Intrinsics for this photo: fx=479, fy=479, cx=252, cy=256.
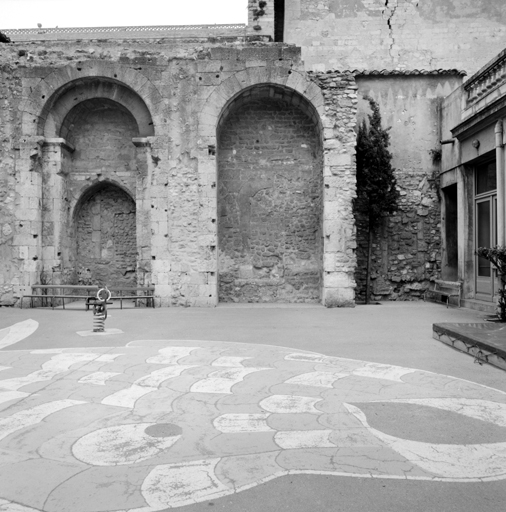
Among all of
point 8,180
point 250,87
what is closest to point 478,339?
point 250,87

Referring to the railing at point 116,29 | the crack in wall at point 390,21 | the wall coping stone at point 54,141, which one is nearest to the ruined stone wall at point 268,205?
the wall coping stone at point 54,141

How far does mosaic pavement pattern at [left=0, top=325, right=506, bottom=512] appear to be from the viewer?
2.75 meters

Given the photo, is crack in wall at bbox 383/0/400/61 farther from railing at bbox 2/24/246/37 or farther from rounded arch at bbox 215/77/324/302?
railing at bbox 2/24/246/37

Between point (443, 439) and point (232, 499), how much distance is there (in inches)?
65.2

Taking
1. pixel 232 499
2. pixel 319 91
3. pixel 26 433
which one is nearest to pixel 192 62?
pixel 319 91

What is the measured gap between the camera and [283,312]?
1098cm

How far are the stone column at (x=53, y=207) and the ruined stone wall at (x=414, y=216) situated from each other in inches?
329

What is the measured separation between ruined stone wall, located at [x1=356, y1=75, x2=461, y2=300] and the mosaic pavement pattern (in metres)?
8.76

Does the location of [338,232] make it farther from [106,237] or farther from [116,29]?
[116,29]

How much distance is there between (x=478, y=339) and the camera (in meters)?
6.08

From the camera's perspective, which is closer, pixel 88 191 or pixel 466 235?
pixel 466 235

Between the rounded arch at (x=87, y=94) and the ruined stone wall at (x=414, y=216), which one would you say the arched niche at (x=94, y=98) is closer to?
the rounded arch at (x=87, y=94)

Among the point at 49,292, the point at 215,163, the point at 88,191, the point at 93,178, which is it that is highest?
the point at 215,163

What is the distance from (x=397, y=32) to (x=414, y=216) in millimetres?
6511
